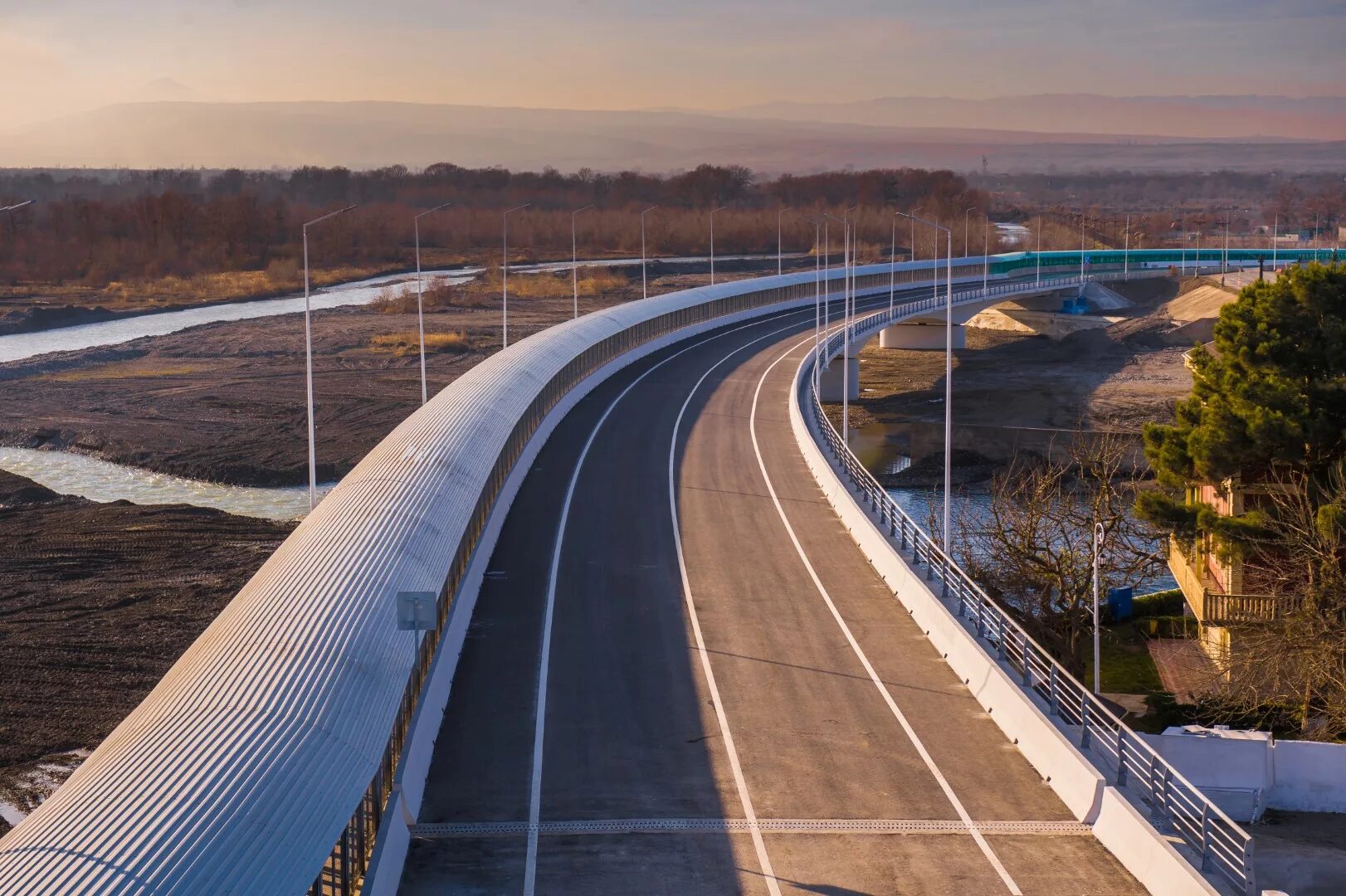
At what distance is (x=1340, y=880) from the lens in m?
23.3

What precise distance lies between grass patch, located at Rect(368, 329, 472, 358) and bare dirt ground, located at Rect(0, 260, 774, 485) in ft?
1.93

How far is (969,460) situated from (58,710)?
47012mm

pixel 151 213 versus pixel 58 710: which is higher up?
pixel 151 213

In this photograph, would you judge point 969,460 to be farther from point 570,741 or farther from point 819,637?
point 570,741

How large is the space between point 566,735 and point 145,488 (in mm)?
40651

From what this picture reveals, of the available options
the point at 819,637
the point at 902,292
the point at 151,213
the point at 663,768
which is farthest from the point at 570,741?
the point at 151,213

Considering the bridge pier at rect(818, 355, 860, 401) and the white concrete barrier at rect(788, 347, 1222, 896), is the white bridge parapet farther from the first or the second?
the bridge pier at rect(818, 355, 860, 401)

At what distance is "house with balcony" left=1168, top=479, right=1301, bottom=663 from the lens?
117 feet

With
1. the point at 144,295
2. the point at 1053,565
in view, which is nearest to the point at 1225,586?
the point at 1053,565

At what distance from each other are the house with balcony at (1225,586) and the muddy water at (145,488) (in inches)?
1169

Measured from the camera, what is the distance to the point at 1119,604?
1753 inches

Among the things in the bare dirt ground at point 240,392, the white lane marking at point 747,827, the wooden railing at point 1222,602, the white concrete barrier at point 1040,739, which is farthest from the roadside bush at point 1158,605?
the bare dirt ground at point 240,392

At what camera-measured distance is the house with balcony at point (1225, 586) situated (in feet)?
117

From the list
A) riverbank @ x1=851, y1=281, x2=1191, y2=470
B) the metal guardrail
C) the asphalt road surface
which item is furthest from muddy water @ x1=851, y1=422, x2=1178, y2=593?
the asphalt road surface
